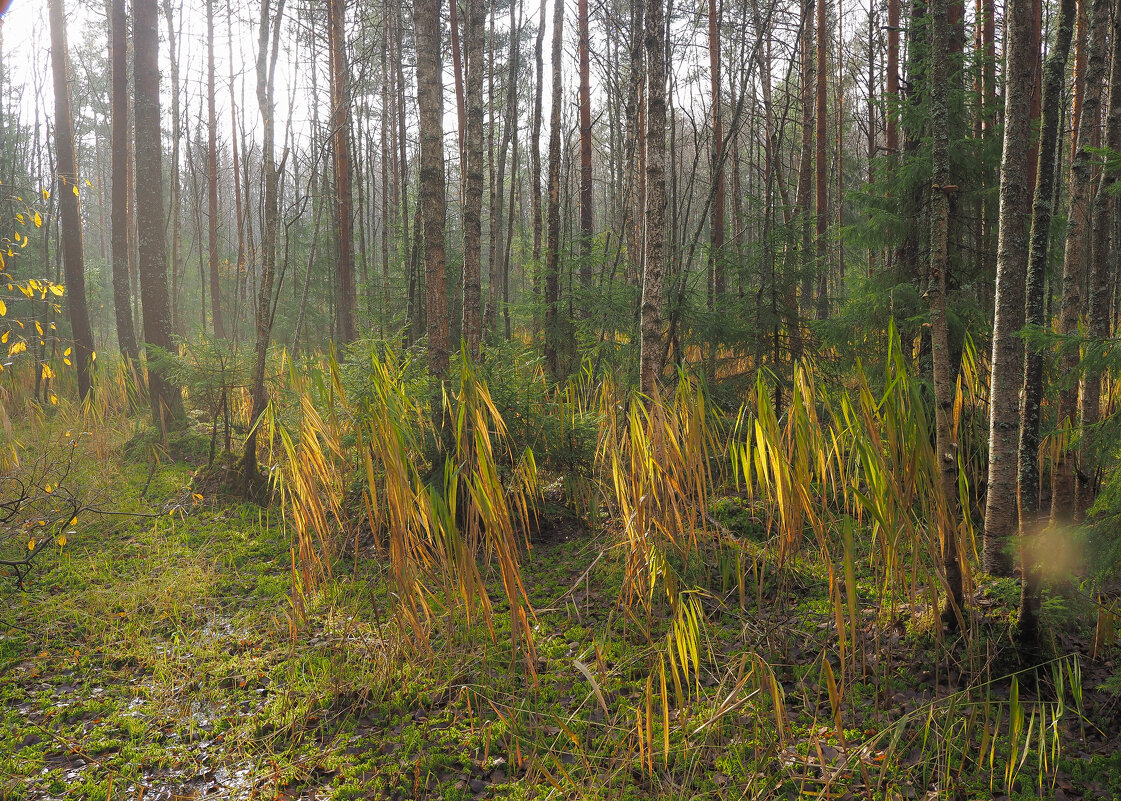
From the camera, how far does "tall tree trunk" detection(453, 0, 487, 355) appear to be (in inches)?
162

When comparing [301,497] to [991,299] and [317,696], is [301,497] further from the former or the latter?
[991,299]

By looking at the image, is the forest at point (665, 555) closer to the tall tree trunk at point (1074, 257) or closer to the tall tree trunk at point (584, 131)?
the tall tree trunk at point (1074, 257)

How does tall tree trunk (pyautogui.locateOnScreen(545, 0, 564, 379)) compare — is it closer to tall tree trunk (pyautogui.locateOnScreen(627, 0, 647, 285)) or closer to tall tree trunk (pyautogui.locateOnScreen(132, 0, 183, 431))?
tall tree trunk (pyautogui.locateOnScreen(627, 0, 647, 285))

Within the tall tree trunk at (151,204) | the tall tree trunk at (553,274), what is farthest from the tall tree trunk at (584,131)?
the tall tree trunk at (151,204)

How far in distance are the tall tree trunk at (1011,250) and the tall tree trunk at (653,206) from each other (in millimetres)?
1494

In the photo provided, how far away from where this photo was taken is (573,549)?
3.75 m

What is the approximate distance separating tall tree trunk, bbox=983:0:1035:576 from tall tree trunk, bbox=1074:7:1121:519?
23 centimetres

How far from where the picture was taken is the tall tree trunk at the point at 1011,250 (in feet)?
6.96

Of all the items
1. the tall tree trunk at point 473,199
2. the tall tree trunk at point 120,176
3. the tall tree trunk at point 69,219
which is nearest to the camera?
the tall tree trunk at point 473,199

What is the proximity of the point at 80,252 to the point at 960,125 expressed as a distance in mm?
9198

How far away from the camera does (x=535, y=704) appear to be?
2.21 meters

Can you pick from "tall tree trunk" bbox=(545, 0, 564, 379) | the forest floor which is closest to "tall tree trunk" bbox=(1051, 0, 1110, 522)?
the forest floor

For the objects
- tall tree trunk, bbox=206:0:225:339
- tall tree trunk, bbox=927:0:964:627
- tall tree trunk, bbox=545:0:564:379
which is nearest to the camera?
tall tree trunk, bbox=927:0:964:627

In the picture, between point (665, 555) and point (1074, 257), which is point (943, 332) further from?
point (665, 555)
